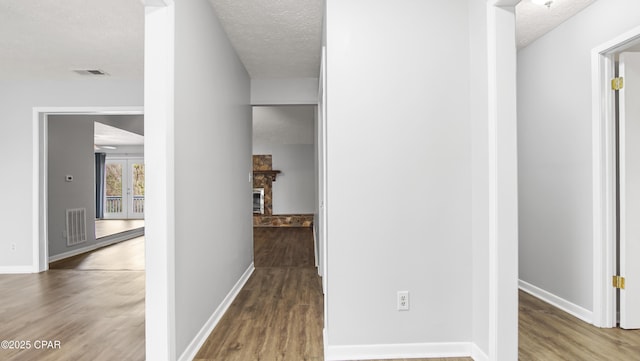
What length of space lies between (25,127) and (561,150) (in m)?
6.12

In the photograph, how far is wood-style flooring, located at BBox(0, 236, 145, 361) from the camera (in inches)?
98.7

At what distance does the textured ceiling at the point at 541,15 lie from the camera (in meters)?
2.92

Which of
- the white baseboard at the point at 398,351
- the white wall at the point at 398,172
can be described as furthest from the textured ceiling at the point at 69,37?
the white baseboard at the point at 398,351

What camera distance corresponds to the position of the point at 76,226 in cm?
625

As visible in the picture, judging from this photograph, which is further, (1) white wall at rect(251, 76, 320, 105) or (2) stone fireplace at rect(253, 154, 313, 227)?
(2) stone fireplace at rect(253, 154, 313, 227)

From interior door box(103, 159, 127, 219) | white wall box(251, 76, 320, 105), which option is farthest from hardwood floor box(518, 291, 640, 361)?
interior door box(103, 159, 127, 219)

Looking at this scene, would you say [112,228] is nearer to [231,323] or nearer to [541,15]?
[231,323]

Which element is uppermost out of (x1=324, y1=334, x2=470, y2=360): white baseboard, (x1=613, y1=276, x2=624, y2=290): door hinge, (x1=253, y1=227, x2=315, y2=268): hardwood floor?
(x1=613, y1=276, x2=624, y2=290): door hinge

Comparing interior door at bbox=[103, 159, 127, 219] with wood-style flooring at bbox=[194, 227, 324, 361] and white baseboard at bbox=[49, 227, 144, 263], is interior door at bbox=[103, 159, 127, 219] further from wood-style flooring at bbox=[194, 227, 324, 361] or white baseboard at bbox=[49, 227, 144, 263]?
wood-style flooring at bbox=[194, 227, 324, 361]

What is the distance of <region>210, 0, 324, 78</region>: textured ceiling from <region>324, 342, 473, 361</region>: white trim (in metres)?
2.45

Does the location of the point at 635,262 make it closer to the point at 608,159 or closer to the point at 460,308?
the point at 608,159

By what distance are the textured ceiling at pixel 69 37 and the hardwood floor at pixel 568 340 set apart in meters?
3.74

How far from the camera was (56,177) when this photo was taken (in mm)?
5844

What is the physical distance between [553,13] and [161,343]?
3656 mm
